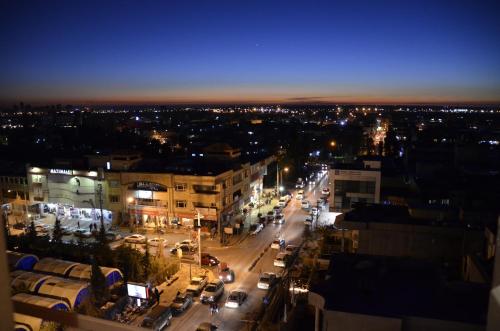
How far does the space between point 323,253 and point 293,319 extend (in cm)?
422

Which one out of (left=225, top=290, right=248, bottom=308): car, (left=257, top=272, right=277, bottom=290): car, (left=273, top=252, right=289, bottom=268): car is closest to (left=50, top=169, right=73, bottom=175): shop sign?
(left=273, top=252, right=289, bottom=268): car

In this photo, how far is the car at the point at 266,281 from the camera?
437 inches

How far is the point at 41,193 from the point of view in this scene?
62.7ft

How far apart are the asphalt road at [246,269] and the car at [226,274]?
0.64 ft

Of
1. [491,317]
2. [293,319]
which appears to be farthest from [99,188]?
[491,317]

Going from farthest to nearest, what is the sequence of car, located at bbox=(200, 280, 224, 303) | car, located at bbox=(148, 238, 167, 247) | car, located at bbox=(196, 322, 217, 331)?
car, located at bbox=(148, 238, 167, 247) → car, located at bbox=(200, 280, 224, 303) → car, located at bbox=(196, 322, 217, 331)

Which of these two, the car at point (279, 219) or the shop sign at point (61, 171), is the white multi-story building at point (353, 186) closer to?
the car at point (279, 219)

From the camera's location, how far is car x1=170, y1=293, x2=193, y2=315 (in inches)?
385

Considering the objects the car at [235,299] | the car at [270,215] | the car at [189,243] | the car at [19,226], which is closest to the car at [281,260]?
the car at [235,299]

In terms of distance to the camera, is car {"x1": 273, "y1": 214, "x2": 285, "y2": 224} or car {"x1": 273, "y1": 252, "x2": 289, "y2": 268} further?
car {"x1": 273, "y1": 214, "x2": 285, "y2": 224}

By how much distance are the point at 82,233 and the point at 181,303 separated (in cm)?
831

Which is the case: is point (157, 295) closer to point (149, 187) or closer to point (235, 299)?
point (235, 299)

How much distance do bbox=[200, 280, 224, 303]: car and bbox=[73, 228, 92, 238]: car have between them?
7608 millimetres

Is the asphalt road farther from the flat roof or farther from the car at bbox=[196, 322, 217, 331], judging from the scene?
the flat roof
